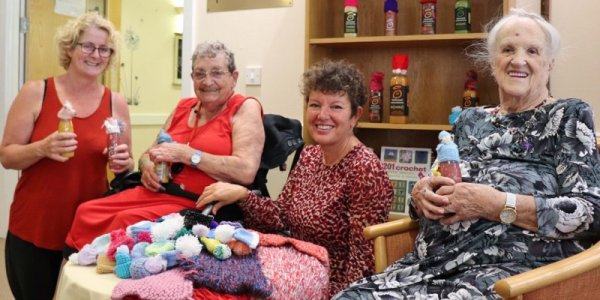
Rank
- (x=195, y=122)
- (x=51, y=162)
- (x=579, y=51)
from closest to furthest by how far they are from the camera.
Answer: (x=51, y=162), (x=195, y=122), (x=579, y=51)

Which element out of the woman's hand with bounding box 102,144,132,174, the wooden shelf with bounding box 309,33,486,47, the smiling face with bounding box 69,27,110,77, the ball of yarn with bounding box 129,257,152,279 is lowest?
the ball of yarn with bounding box 129,257,152,279

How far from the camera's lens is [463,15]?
2529mm

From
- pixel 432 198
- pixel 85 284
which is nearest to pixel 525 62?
pixel 432 198


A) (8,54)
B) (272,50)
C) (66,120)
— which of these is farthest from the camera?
(8,54)

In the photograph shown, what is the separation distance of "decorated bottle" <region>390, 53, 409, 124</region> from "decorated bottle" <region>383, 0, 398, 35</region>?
13cm

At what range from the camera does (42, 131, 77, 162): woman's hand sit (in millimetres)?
1945

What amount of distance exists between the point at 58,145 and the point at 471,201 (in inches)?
55.9

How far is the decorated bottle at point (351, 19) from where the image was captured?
107 inches

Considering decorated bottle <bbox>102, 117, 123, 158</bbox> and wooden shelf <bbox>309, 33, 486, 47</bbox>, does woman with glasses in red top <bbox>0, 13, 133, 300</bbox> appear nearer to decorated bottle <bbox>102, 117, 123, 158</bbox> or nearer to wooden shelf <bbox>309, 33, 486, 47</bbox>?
decorated bottle <bbox>102, 117, 123, 158</bbox>

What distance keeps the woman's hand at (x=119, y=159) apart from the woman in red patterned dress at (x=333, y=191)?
44 centimetres

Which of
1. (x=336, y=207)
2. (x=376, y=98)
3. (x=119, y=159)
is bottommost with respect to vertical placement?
(x=336, y=207)

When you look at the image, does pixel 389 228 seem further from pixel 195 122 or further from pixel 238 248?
pixel 195 122

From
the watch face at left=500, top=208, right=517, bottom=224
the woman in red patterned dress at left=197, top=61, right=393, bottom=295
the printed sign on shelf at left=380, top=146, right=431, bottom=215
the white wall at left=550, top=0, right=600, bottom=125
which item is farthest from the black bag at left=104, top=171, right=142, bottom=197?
the white wall at left=550, top=0, right=600, bottom=125

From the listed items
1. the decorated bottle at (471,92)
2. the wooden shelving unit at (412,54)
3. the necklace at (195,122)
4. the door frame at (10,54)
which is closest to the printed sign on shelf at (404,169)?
the wooden shelving unit at (412,54)
